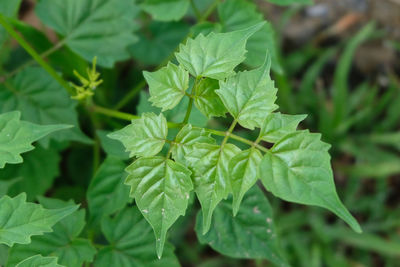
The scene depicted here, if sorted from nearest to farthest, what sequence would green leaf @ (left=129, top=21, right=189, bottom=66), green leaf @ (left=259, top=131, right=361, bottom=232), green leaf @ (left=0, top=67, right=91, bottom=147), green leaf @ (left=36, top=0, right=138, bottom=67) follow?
green leaf @ (left=259, top=131, right=361, bottom=232) → green leaf @ (left=0, top=67, right=91, bottom=147) → green leaf @ (left=36, top=0, right=138, bottom=67) → green leaf @ (left=129, top=21, right=189, bottom=66)

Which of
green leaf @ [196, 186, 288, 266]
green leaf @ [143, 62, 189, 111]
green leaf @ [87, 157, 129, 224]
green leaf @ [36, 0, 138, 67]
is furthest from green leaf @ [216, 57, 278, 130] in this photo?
green leaf @ [36, 0, 138, 67]

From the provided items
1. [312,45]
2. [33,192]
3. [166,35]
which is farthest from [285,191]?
[312,45]

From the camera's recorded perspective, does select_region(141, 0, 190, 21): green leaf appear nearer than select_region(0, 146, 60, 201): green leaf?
Yes

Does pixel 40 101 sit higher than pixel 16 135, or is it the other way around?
pixel 16 135

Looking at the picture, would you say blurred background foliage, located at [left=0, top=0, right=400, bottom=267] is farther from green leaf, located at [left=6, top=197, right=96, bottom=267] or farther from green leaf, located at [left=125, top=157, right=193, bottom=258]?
green leaf, located at [left=125, top=157, right=193, bottom=258]

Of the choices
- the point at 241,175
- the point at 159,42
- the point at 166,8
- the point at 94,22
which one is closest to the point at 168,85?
the point at 241,175

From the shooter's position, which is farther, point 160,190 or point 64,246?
point 64,246

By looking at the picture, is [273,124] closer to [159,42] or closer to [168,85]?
[168,85]
